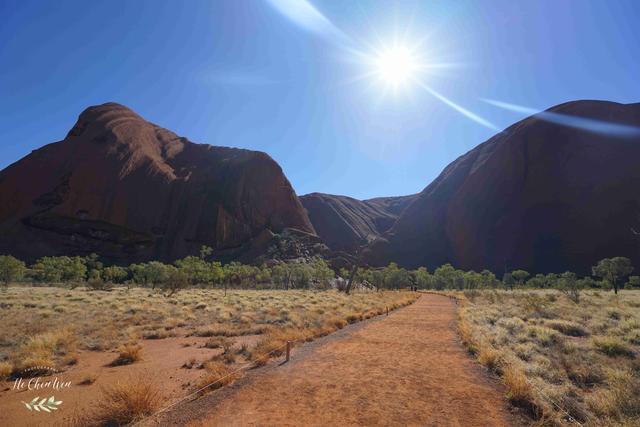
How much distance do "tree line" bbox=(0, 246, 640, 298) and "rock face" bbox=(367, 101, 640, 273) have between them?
10.6 metres

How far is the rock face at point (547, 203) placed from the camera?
85.1 metres

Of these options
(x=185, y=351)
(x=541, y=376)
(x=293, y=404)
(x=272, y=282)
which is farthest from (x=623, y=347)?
(x=272, y=282)

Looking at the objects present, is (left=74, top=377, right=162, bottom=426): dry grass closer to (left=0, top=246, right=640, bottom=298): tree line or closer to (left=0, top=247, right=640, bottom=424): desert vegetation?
(left=0, top=247, right=640, bottom=424): desert vegetation

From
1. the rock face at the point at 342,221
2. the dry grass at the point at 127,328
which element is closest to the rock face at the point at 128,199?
the rock face at the point at 342,221

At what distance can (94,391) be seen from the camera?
8242 mm

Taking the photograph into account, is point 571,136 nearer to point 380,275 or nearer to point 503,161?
point 503,161

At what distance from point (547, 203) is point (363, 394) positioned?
350 ft

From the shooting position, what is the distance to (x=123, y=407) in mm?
6621

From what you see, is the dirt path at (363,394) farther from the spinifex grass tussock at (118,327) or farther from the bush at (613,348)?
the bush at (613,348)

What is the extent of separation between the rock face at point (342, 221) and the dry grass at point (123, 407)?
139m

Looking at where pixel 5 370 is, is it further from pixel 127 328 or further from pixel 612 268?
pixel 612 268

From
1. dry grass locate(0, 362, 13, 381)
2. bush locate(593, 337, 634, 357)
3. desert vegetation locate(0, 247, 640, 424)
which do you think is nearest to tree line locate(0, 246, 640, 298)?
desert vegetation locate(0, 247, 640, 424)

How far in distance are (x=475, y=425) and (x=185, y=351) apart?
396 inches

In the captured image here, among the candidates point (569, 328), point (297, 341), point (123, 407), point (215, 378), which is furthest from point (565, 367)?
point (123, 407)
